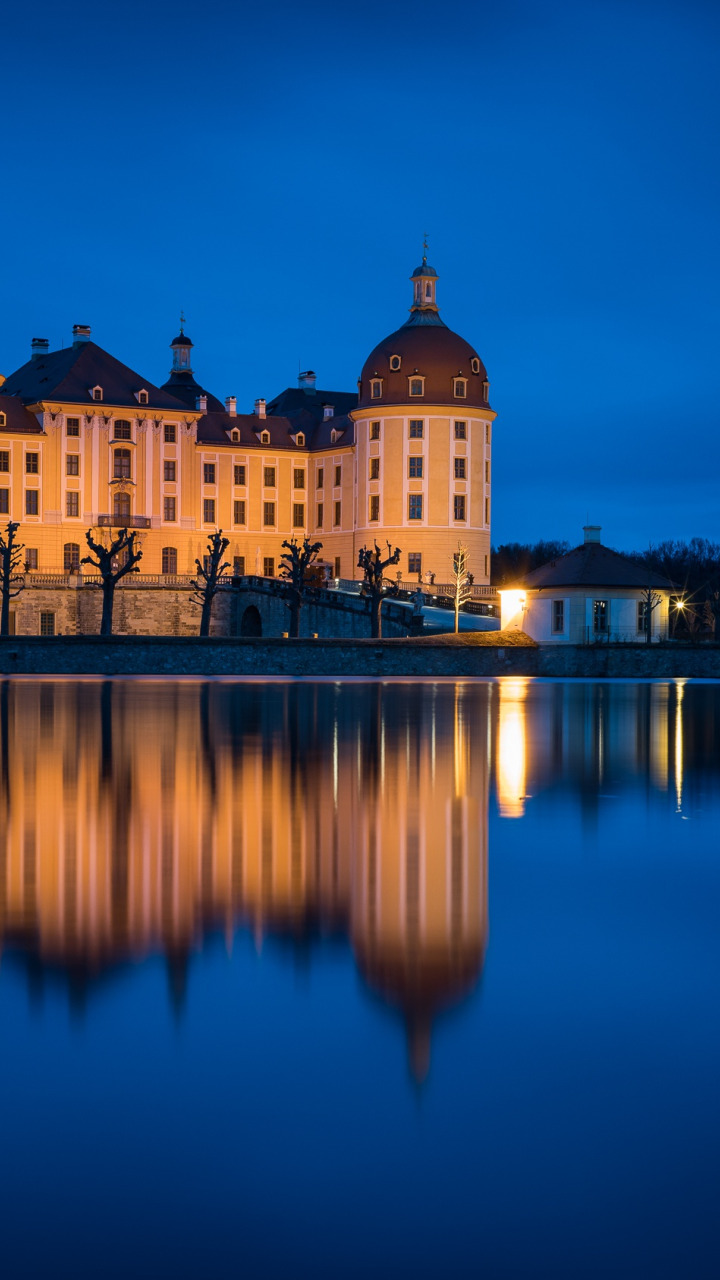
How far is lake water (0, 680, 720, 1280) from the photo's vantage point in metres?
4.63

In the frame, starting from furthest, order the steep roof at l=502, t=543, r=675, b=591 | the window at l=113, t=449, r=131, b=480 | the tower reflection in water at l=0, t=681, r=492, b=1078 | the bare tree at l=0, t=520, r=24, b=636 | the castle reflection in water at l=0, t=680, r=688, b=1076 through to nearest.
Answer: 1. the window at l=113, t=449, r=131, b=480
2. the bare tree at l=0, t=520, r=24, b=636
3. the steep roof at l=502, t=543, r=675, b=591
4. the castle reflection in water at l=0, t=680, r=688, b=1076
5. the tower reflection in water at l=0, t=681, r=492, b=1078

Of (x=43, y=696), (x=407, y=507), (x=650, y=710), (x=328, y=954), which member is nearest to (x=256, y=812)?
(x=328, y=954)

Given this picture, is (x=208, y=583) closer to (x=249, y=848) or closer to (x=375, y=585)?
(x=375, y=585)

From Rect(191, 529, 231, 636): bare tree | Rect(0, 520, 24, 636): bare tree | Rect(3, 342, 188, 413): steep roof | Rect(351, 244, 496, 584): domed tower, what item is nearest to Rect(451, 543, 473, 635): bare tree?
Rect(351, 244, 496, 584): domed tower

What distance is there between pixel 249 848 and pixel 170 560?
72.5m

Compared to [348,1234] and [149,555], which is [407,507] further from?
[348,1234]

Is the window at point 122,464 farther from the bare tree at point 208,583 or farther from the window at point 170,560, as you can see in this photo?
the bare tree at point 208,583

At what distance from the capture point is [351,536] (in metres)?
85.4

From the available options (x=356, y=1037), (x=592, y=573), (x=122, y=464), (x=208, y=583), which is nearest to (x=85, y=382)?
(x=122, y=464)

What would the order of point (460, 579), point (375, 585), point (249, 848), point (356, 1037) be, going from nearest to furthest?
point (356, 1037) < point (249, 848) < point (375, 585) < point (460, 579)

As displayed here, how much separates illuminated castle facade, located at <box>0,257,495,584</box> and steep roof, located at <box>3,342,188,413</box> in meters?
0.09

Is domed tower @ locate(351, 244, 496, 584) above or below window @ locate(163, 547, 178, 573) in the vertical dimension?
above

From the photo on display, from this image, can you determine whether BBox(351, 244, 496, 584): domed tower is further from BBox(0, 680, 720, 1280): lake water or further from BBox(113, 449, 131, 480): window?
BBox(0, 680, 720, 1280): lake water

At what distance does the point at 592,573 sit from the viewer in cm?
6006
